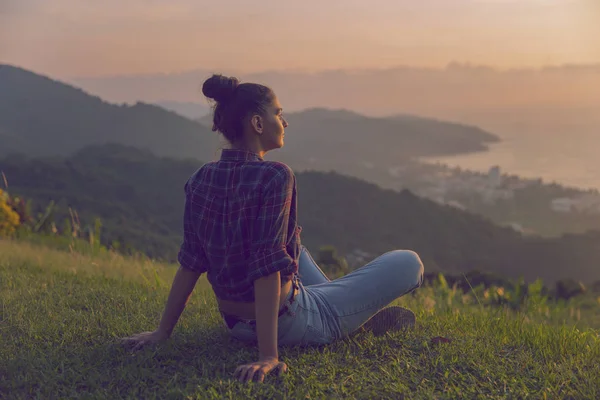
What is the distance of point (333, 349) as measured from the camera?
3.22m

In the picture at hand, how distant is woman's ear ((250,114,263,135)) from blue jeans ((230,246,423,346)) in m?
0.84

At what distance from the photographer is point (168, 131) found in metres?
96.8

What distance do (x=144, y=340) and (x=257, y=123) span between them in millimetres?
→ 1392

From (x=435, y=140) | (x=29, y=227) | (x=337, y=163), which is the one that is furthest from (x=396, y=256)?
(x=435, y=140)

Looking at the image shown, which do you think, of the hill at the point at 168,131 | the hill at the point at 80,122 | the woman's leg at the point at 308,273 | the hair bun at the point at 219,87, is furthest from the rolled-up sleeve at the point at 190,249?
the hill at the point at 80,122

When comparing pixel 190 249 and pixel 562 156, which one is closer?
pixel 190 249

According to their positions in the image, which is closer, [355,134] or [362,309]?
[362,309]

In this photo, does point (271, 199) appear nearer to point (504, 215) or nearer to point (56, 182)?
point (56, 182)

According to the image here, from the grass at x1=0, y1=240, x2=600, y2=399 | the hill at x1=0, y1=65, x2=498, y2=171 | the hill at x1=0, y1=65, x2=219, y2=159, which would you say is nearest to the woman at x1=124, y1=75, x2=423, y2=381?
the grass at x1=0, y1=240, x2=600, y2=399

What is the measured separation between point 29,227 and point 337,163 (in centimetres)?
8698

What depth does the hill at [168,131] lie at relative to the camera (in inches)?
3401

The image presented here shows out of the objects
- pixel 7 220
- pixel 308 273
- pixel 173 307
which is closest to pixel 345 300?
pixel 308 273

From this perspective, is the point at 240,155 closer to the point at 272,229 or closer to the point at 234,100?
the point at 234,100

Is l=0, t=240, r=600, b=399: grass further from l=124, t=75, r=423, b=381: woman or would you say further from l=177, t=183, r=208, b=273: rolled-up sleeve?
l=177, t=183, r=208, b=273: rolled-up sleeve
